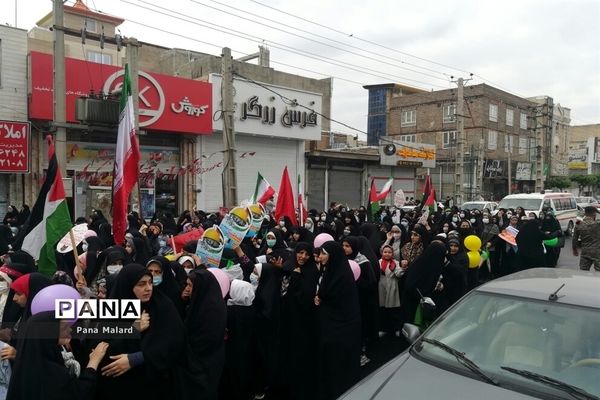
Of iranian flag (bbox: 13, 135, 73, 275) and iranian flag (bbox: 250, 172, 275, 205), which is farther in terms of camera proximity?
iranian flag (bbox: 250, 172, 275, 205)

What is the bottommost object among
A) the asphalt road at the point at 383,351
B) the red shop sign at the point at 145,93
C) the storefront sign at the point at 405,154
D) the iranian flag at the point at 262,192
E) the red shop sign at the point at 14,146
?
the asphalt road at the point at 383,351

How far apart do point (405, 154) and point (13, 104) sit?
18868mm

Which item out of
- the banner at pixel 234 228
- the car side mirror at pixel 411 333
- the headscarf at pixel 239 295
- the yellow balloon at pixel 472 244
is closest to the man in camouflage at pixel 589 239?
the yellow balloon at pixel 472 244

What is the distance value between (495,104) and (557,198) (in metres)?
22.5

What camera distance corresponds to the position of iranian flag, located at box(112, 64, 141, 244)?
598 cm

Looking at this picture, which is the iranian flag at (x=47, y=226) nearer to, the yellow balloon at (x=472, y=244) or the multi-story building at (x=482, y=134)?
the yellow balloon at (x=472, y=244)

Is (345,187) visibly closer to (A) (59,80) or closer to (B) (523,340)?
(A) (59,80)

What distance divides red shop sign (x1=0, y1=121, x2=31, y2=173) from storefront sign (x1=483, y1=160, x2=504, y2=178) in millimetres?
32002

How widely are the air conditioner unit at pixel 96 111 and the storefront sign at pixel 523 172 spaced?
3546 cm

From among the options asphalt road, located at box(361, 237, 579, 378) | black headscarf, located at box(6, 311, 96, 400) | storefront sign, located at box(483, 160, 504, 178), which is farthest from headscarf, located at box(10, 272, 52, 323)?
storefront sign, located at box(483, 160, 504, 178)

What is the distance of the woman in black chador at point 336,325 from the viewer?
429 cm

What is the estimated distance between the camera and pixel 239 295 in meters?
4.25

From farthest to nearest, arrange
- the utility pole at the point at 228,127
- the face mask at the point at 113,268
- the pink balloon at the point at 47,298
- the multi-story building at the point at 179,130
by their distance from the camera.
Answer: the multi-story building at the point at 179,130
the utility pole at the point at 228,127
the face mask at the point at 113,268
the pink balloon at the point at 47,298

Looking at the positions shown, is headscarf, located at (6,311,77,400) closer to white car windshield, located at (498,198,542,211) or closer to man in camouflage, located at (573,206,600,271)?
man in camouflage, located at (573,206,600,271)
